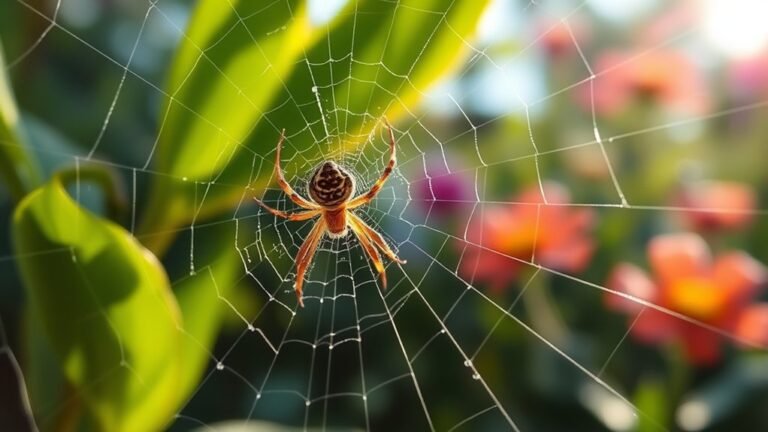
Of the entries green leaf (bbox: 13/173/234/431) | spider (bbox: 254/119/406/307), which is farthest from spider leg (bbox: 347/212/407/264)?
green leaf (bbox: 13/173/234/431)

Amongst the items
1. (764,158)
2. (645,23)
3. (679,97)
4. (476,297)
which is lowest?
(476,297)

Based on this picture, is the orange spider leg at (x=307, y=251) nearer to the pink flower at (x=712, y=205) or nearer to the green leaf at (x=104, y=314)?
the green leaf at (x=104, y=314)

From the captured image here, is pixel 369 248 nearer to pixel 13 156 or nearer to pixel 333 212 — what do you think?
pixel 333 212

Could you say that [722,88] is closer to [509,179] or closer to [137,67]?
[509,179]

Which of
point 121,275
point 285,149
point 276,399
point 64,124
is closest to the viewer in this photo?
point 121,275

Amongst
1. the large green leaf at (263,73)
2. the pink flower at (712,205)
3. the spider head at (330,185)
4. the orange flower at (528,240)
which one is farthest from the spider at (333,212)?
the pink flower at (712,205)

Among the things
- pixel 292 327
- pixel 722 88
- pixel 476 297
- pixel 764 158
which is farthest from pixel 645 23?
pixel 292 327

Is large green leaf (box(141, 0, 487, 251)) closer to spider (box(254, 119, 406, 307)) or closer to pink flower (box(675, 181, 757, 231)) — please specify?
spider (box(254, 119, 406, 307))
